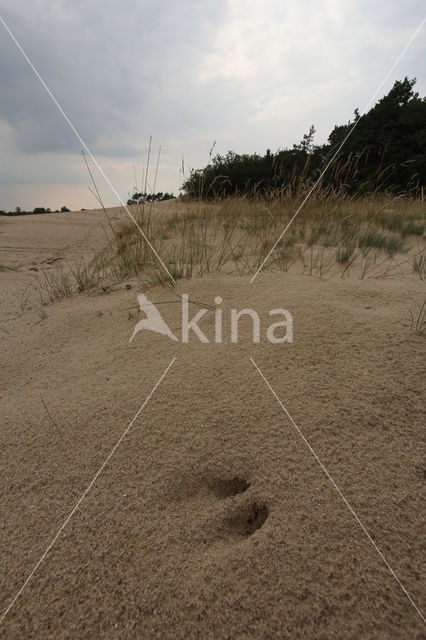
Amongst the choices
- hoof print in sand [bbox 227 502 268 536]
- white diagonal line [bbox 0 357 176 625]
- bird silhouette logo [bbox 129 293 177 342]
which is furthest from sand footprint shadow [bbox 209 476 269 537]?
bird silhouette logo [bbox 129 293 177 342]

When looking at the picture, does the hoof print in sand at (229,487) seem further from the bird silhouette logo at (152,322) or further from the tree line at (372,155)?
the tree line at (372,155)

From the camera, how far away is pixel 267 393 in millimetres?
1184

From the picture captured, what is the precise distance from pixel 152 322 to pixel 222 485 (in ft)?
3.40

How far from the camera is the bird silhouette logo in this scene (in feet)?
5.63

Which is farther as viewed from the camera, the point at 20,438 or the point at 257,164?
the point at 257,164

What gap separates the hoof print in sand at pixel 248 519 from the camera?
0.83 metres

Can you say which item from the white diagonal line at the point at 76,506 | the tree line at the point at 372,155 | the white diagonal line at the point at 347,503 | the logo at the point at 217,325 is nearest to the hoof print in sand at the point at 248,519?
the white diagonal line at the point at 347,503

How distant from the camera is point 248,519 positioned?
85 cm

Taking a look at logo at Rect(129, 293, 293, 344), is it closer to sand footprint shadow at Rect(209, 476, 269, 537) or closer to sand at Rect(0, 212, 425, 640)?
sand at Rect(0, 212, 425, 640)

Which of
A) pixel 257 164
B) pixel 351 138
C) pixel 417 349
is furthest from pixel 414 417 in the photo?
pixel 351 138

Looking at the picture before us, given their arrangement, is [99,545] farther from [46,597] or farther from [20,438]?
[20,438]

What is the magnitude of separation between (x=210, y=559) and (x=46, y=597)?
0.34 m

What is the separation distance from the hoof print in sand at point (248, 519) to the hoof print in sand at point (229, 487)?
54mm

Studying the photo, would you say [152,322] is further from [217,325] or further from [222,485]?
[222,485]
